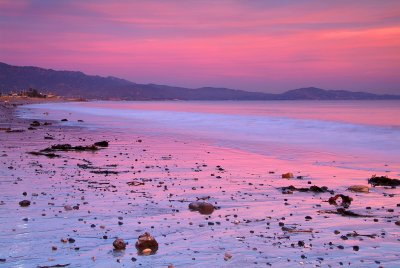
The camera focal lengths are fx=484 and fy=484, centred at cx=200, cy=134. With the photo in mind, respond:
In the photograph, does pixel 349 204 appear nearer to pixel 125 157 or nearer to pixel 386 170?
pixel 386 170

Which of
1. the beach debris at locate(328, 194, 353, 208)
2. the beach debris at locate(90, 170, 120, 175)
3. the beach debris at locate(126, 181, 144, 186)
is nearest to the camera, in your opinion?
the beach debris at locate(328, 194, 353, 208)

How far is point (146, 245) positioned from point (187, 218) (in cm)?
183

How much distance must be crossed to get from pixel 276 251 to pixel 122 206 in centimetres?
339

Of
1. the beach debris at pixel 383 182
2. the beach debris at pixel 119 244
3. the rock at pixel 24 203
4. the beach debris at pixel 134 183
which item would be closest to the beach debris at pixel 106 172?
the beach debris at pixel 134 183

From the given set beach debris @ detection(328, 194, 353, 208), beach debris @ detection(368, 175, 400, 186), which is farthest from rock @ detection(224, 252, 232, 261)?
beach debris @ detection(368, 175, 400, 186)

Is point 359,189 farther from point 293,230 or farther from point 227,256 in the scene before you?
point 227,256

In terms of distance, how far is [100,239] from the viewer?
20.8 feet

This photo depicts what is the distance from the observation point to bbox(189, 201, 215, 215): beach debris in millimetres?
8172

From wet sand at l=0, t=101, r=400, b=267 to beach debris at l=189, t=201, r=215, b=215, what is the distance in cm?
16

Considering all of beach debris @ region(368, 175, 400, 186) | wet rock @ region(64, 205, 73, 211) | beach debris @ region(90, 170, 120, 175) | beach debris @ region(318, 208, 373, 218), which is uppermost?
beach debris @ region(368, 175, 400, 186)

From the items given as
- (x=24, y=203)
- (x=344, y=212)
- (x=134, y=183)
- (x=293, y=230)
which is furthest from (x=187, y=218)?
(x=134, y=183)

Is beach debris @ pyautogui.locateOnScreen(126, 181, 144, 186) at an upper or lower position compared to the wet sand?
lower

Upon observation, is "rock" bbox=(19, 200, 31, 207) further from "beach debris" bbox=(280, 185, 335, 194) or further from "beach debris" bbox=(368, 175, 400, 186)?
"beach debris" bbox=(368, 175, 400, 186)

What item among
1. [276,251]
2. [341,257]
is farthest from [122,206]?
[341,257]
